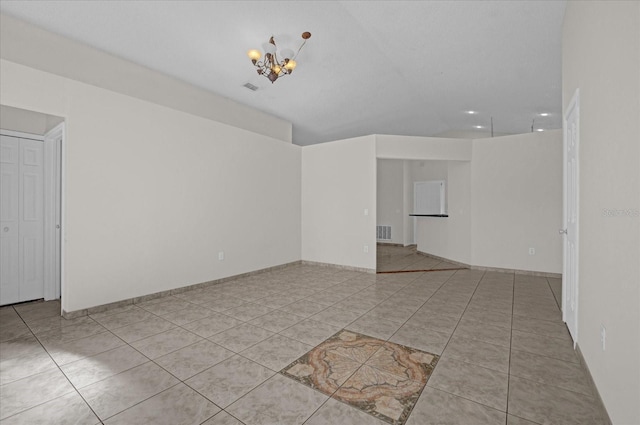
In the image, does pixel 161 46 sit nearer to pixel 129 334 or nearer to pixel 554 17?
pixel 129 334

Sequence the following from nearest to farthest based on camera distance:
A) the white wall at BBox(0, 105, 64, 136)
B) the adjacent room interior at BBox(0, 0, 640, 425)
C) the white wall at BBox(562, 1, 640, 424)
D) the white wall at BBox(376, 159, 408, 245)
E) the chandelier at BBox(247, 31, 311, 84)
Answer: the white wall at BBox(562, 1, 640, 424)
the adjacent room interior at BBox(0, 0, 640, 425)
the chandelier at BBox(247, 31, 311, 84)
the white wall at BBox(0, 105, 64, 136)
the white wall at BBox(376, 159, 408, 245)

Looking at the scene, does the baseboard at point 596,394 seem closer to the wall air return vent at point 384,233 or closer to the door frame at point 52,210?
the door frame at point 52,210

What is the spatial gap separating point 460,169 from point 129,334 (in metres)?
6.11

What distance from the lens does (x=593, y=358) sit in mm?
1935

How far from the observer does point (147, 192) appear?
391cm

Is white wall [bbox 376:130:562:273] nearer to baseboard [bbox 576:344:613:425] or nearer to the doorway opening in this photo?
baseboard [bbox 576:344:613:425]

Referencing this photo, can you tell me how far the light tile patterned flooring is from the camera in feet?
5.67

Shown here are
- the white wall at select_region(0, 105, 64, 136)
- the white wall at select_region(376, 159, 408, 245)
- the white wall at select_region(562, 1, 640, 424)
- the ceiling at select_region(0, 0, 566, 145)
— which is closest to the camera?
the white wall at select_region(562, 1, 640, 424)

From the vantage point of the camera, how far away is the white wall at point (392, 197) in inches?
368

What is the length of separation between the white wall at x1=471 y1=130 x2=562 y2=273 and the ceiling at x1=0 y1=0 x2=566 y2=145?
40.4 inches

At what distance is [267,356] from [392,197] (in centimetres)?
789

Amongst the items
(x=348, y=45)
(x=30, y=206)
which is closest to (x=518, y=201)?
(x=348, y=45)

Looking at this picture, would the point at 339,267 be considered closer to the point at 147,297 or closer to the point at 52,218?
the point at 147,297

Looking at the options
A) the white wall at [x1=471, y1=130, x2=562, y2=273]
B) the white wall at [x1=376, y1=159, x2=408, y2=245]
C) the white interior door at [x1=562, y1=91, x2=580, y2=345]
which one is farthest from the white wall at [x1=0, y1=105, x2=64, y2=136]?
the white wall at [x1=376, y1=159, x2=408, y2=245]
